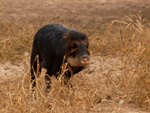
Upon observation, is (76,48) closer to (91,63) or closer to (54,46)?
(54,46)

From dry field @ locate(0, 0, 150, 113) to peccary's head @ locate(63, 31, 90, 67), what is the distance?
0.39 m

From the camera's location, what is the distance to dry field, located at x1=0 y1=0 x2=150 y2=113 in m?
4.71

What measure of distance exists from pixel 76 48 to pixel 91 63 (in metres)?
2.43

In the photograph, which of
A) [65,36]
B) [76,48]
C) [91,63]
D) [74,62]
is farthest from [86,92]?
[91,63]

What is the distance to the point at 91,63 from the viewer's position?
7.23m

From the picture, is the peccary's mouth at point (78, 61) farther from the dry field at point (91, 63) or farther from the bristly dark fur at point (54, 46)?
the dry field at point (91, 63)

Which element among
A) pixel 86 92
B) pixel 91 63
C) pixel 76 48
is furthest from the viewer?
pixel 91 63

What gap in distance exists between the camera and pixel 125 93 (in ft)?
17.4

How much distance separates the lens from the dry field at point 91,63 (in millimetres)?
4707

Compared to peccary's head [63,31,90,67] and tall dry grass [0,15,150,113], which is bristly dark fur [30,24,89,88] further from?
tall dry grass [0,15,150,113]

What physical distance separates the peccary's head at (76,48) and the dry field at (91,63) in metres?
0.39

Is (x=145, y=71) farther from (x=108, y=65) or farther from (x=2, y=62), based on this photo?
(x=2, y=62)

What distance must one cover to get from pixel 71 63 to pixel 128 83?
978 mm

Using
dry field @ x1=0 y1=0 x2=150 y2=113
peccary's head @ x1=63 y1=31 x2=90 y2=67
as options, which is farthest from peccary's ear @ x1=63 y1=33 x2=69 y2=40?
dry field @ x1=0 y1=0 x2=150 y2=113
